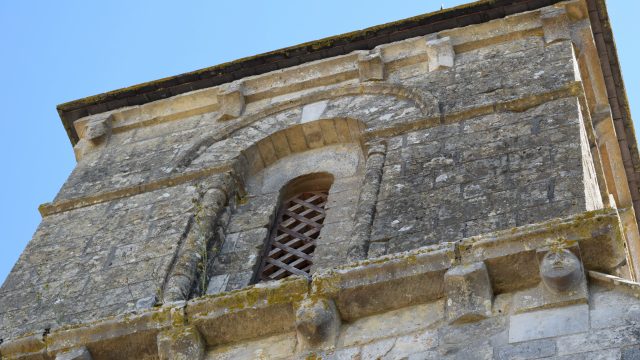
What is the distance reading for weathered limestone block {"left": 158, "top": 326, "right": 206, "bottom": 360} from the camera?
8.26 m

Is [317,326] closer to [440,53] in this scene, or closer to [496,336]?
[496,336]

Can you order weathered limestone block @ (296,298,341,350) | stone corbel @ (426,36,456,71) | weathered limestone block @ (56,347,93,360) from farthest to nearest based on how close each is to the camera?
stone corbel @ (426,36,456,71), weathered limestone block @ (56,347,93,360), weathered limestone block @ (296,298,341,350)

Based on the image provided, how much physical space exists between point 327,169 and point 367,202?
71.8 inches

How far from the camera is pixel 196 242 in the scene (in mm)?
10578

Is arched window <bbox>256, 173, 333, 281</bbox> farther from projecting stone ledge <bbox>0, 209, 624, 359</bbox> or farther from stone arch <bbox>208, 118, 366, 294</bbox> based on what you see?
projecting stone ledge <bbox>0, 209, 624, 359</bbox>

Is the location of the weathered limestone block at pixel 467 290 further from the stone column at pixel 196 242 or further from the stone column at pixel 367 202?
the stone column at pixel 196 242

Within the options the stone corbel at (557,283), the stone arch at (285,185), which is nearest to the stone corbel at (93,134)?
the stone arch at (285,185)

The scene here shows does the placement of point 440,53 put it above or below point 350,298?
above

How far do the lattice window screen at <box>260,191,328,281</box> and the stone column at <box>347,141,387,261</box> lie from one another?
69 cm

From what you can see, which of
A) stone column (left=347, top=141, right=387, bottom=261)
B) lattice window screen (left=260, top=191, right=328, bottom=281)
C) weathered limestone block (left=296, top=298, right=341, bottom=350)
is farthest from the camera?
lattice window screen (left=260, top=191, right=328, bottom=281)

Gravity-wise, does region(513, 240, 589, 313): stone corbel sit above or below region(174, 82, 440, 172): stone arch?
below

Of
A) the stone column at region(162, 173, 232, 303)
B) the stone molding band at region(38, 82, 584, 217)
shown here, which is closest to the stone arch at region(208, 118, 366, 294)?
the stone column at region(162, 173, 232, 303)

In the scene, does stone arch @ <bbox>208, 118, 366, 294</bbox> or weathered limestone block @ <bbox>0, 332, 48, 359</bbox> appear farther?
stone arch @ <bbox>208, 118, 366, 294</bbox>

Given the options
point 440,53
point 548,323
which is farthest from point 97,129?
point 548,323
